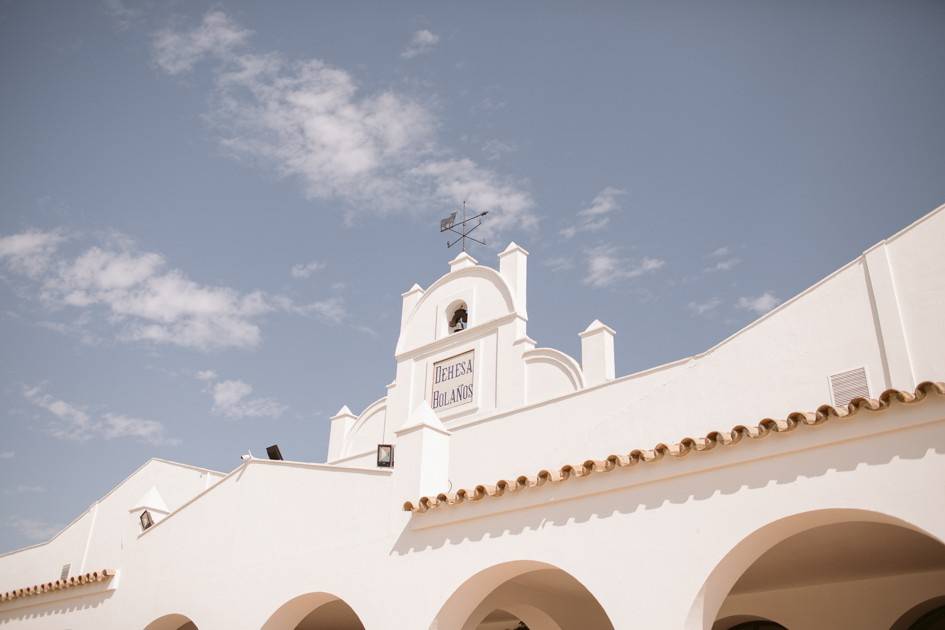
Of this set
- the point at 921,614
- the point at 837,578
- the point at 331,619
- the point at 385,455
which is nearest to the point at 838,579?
the point at 837,578

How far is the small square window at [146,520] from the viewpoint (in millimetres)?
12883

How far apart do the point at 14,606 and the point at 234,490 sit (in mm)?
5425

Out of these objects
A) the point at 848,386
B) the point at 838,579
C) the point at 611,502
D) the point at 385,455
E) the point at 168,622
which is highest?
the point at 848,386

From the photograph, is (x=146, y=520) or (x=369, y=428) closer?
Result: (x=146, y=520)

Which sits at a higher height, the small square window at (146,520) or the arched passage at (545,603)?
the small square window at (146,520)

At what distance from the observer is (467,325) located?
50.1 feet

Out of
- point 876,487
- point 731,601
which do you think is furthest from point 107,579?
point 876,487

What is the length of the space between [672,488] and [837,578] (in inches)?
148

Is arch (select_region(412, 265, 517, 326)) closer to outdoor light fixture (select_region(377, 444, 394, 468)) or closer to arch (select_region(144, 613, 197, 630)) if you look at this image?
outdoor light fixture (select_region(377, 444, 394, 468))

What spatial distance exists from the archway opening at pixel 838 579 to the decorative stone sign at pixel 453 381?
5.99 metres

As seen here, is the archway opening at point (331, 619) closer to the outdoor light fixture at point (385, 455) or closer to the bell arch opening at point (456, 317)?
the outdoor light fixture at point (385, 455)

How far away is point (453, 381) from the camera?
15008 mm

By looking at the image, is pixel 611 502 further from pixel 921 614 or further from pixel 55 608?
pixel 55 608

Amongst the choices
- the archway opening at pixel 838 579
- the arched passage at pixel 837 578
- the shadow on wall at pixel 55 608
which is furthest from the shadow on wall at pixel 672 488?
the shadow on wall at pixel 55 608
